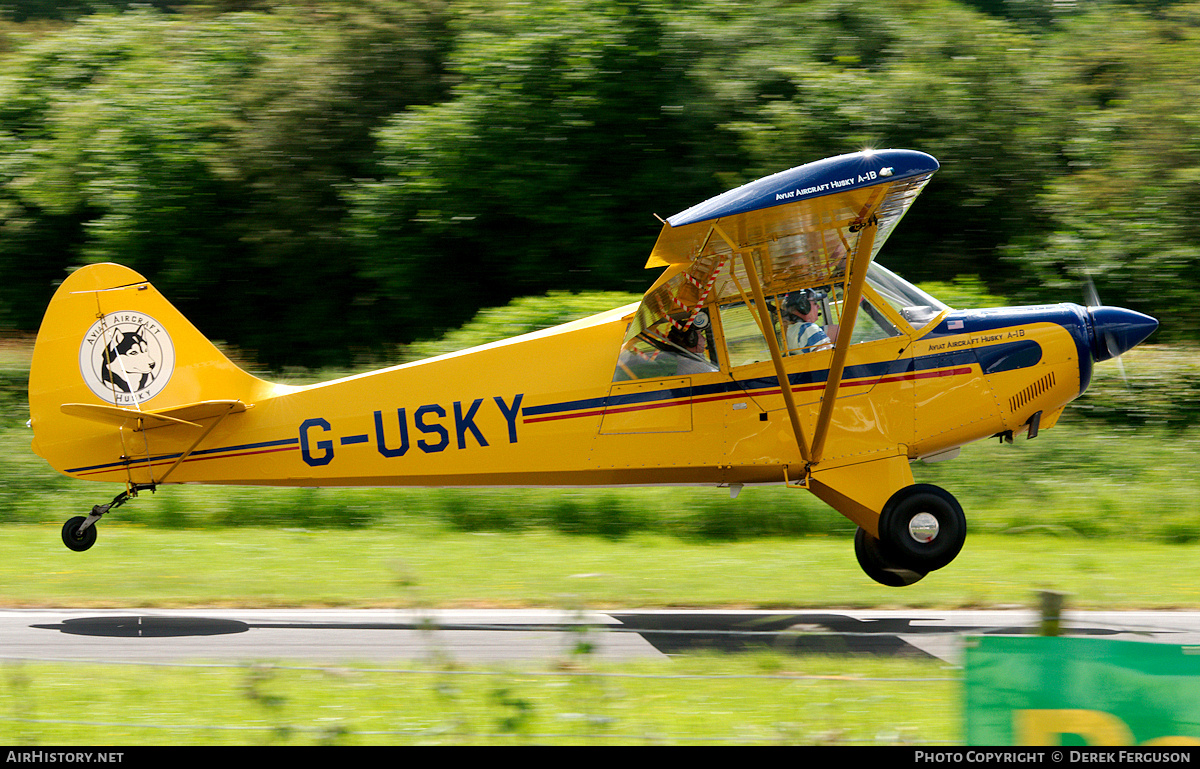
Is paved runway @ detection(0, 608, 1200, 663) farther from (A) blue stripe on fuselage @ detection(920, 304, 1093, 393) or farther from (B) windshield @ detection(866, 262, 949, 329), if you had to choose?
(B) windshield @ detection(866, 262, 949, 329)

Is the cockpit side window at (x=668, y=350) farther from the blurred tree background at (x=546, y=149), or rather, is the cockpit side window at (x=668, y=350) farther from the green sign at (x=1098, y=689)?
the blurred tree background at (x=546, y=149)

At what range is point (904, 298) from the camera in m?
8.20

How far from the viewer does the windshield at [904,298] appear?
8109 millimetres

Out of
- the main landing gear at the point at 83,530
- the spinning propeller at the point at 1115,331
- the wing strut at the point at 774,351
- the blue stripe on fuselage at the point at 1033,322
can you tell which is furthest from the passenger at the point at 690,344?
the main landing gear at the point at 83,530

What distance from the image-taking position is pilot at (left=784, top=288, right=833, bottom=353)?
805 cm

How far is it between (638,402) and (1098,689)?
4774 millimetres

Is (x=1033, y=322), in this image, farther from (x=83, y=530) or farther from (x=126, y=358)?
(x=83, y=530)

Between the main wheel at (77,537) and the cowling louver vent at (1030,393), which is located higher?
the cowling louver vent at (1030,393)

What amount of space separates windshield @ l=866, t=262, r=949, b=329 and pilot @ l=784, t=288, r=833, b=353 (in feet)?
1.59

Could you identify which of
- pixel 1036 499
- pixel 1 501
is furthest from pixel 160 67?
pixel 1036 499

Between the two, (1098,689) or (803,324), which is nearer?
(1098,689)

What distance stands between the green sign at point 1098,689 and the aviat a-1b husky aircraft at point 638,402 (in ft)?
14.1

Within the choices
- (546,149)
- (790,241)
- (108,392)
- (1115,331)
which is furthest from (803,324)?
(546,149)

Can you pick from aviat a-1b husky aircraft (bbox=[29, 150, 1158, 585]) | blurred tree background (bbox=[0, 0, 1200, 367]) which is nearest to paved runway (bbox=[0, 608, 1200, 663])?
aviat a-1b husky aircraft (bbox=[29, 150, 1158, 585])
